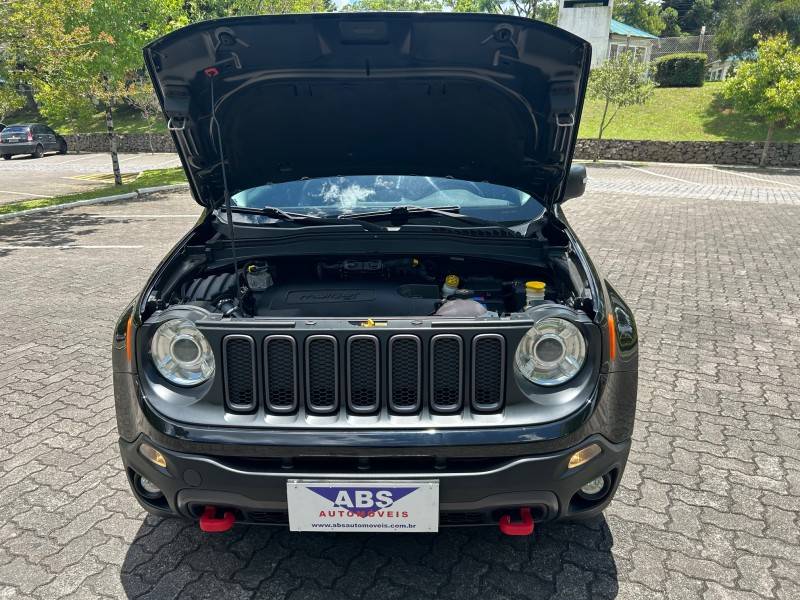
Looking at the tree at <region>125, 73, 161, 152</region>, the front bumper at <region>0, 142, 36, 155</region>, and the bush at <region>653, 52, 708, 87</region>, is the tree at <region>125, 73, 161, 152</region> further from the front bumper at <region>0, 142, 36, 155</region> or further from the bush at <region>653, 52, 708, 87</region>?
the bush at <region>653, 52, 708, 87</region>

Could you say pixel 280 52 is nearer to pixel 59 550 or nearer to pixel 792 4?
pixel 59 550

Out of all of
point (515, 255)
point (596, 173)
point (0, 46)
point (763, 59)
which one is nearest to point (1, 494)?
point (515, 255)

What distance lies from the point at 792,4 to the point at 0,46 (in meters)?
38.2

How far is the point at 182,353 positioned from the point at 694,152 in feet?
76.8

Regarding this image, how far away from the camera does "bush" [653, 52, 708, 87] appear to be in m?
28.4

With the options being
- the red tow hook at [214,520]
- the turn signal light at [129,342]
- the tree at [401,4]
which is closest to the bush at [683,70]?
the tree at [401,4]

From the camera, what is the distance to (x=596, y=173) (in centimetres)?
1806

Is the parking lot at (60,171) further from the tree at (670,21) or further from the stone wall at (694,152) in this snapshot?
the tree at (670,21)

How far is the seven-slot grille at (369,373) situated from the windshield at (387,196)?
130 cm

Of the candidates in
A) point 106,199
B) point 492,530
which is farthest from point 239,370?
point 106,199

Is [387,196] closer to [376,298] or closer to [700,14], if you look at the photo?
[376,298]

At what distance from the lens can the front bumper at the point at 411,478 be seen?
1872 mm

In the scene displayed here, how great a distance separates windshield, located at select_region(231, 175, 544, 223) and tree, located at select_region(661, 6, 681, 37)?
64.0m

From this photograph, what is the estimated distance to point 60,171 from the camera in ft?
64.0
